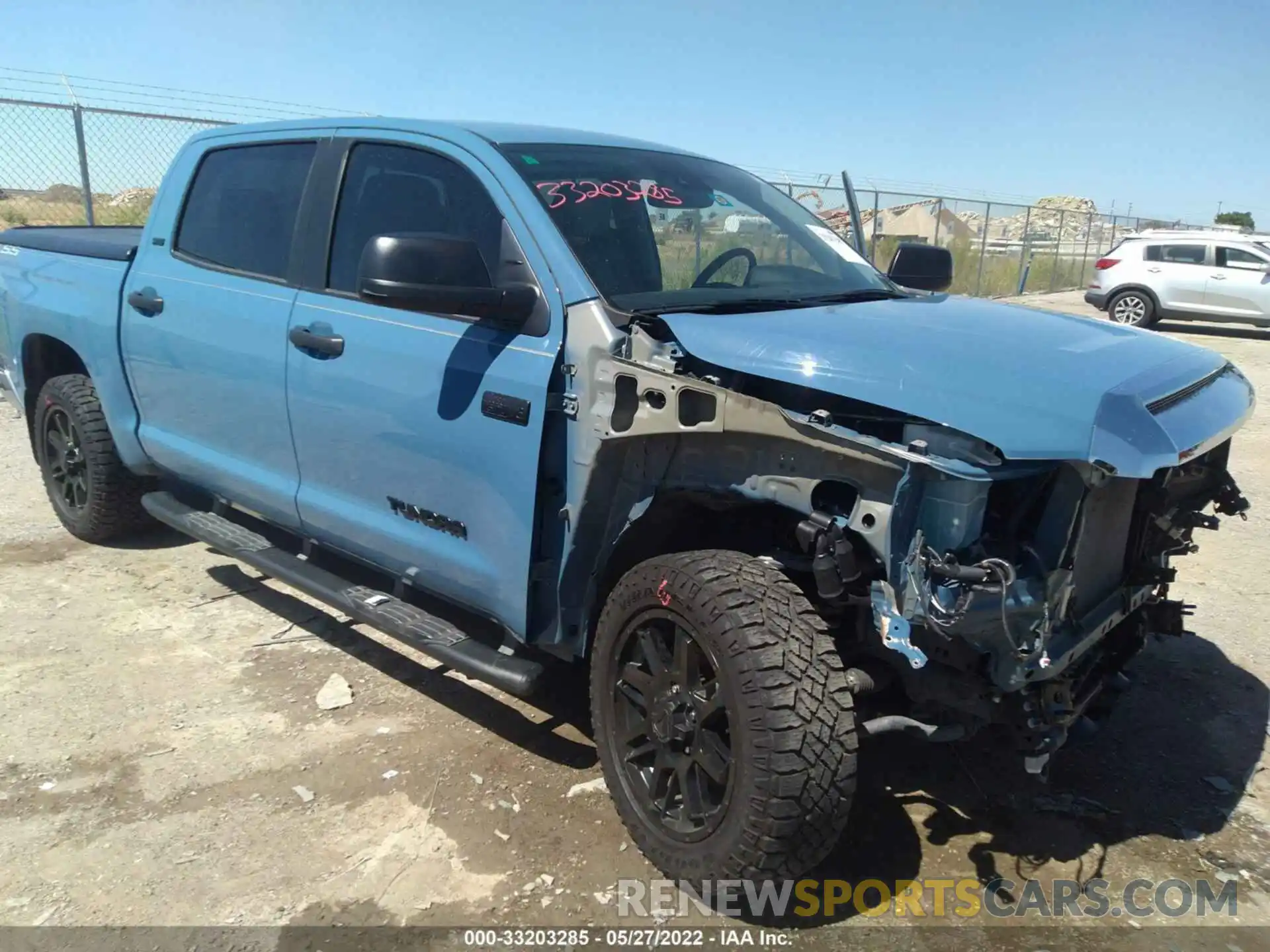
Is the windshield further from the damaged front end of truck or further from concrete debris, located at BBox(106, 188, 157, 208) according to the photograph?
concrete debris, located at BBox(106, 188, 157, 208)

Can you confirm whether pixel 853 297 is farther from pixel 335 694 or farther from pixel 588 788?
pixel 335 694

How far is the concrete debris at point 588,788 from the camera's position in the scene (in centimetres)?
317

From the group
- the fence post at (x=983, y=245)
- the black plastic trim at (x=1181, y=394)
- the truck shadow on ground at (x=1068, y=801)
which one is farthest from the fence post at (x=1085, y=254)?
the black plastic trim at (x=1181, y=394)

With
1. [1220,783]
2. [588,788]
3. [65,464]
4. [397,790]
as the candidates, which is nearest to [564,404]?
[588,788]

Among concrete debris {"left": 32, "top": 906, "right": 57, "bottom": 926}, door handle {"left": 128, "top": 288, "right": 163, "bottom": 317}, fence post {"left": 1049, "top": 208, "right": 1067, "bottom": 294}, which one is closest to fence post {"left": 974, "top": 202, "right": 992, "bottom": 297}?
fence post {"left": 1049, "top": 208, "right": 1067, "bottom": 294}

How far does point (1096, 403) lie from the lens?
230 cm

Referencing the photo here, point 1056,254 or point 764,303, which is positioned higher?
point 764,303

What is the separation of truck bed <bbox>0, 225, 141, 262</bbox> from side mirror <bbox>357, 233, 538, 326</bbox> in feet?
8.19

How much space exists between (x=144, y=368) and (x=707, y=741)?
10.6ft

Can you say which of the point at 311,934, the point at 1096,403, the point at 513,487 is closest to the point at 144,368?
the point at 513,487

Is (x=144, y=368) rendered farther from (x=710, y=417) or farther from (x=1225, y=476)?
(x=1225, y=476)

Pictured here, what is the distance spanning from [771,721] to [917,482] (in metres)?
0.66

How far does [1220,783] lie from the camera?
10.8 feet

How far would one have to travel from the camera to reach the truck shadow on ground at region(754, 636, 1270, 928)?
2873 millimetres
